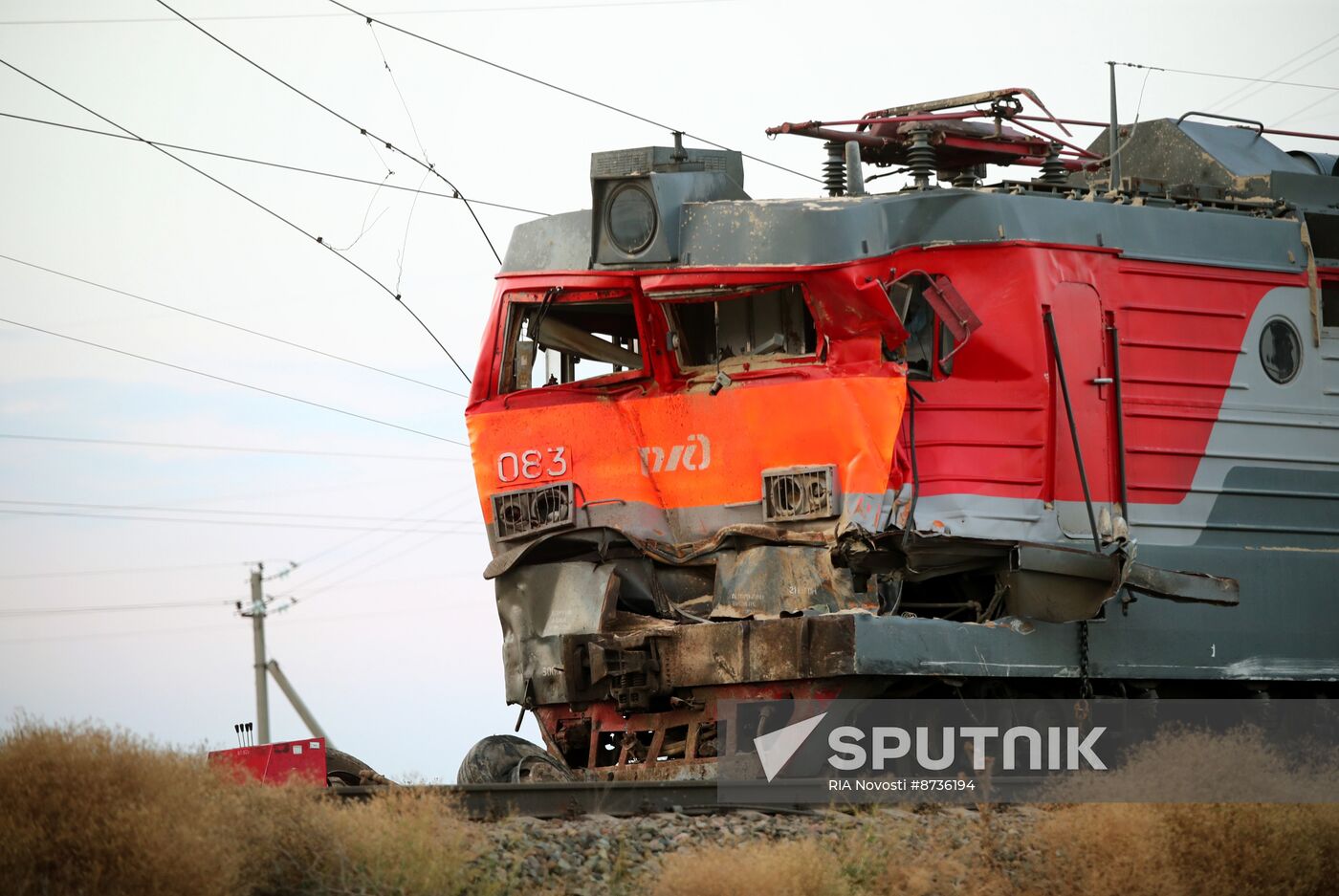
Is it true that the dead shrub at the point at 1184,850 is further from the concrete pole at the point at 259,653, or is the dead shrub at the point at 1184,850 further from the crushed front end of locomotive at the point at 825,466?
the concrete pole at the point at 259,653

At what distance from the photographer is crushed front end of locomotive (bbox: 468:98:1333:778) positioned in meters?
11.7

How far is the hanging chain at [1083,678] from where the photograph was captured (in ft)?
40.0

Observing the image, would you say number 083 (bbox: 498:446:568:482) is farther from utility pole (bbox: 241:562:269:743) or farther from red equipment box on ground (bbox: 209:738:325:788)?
utility pole (bbox: 241:562:269:743)

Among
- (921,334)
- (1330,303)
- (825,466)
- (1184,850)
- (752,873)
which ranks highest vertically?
(1330,303)

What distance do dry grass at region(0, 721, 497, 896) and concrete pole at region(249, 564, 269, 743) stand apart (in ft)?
63.9

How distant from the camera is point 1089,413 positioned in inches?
485

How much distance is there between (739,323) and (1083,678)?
3407mm

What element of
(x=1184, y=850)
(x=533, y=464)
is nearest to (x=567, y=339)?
(x=533, y=464)

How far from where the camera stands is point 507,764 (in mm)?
12008

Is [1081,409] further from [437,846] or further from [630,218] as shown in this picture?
[437,846]
